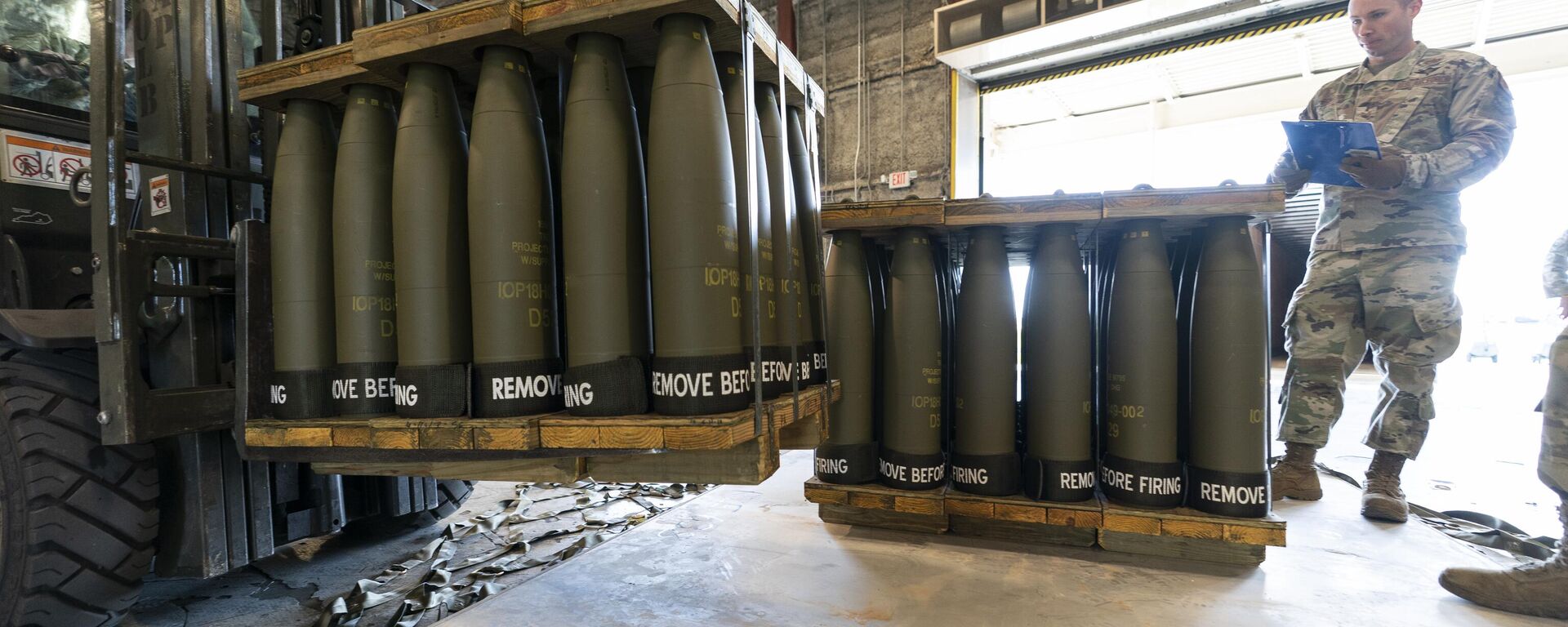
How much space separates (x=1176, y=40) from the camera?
6.71 meters

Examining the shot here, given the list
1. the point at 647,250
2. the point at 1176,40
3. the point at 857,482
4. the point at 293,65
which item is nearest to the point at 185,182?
the point at 293,65

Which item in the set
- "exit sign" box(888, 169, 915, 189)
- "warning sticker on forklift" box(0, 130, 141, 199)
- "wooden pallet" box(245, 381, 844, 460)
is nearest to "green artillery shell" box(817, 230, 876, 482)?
"wooden pallet" box(245, 381, 844, 460)

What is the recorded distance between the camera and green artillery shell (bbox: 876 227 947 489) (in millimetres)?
2977

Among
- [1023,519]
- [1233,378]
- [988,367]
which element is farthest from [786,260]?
[1233,378]

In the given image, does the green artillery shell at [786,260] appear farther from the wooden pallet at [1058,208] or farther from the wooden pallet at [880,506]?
the wooden pallet at [880,506]

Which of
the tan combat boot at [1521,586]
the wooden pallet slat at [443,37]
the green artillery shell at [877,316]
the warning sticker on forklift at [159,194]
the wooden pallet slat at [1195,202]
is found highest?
the wooden pallet slat at [443,37]

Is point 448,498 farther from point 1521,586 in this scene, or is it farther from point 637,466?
point 1521,586

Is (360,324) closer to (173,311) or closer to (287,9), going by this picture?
(173,311)

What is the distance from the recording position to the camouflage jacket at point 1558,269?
342 centimetres

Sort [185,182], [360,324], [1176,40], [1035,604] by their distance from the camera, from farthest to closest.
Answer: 1. [1176,40]
2. [185,182]
3. [1035,604]
4. [360,324]

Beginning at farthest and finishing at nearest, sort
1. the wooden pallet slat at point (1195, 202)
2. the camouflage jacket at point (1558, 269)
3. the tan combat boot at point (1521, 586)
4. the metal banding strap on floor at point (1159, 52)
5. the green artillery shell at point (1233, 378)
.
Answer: the metal banding strap on floor at point (1159, 52)
the camouflage jacket at point (1558, 269)
the green artillery shell at point (1233, 378)
the wooden pallet slat at point (1195, 202)
the tan combat boot at point (1521, 586)

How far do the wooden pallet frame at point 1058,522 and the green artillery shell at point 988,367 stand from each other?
0.41 ft

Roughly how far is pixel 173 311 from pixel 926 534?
9.96ft

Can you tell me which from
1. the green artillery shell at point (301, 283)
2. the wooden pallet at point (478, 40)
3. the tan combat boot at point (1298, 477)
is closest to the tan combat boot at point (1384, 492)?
the tan combat boot at point (1298, 477)
